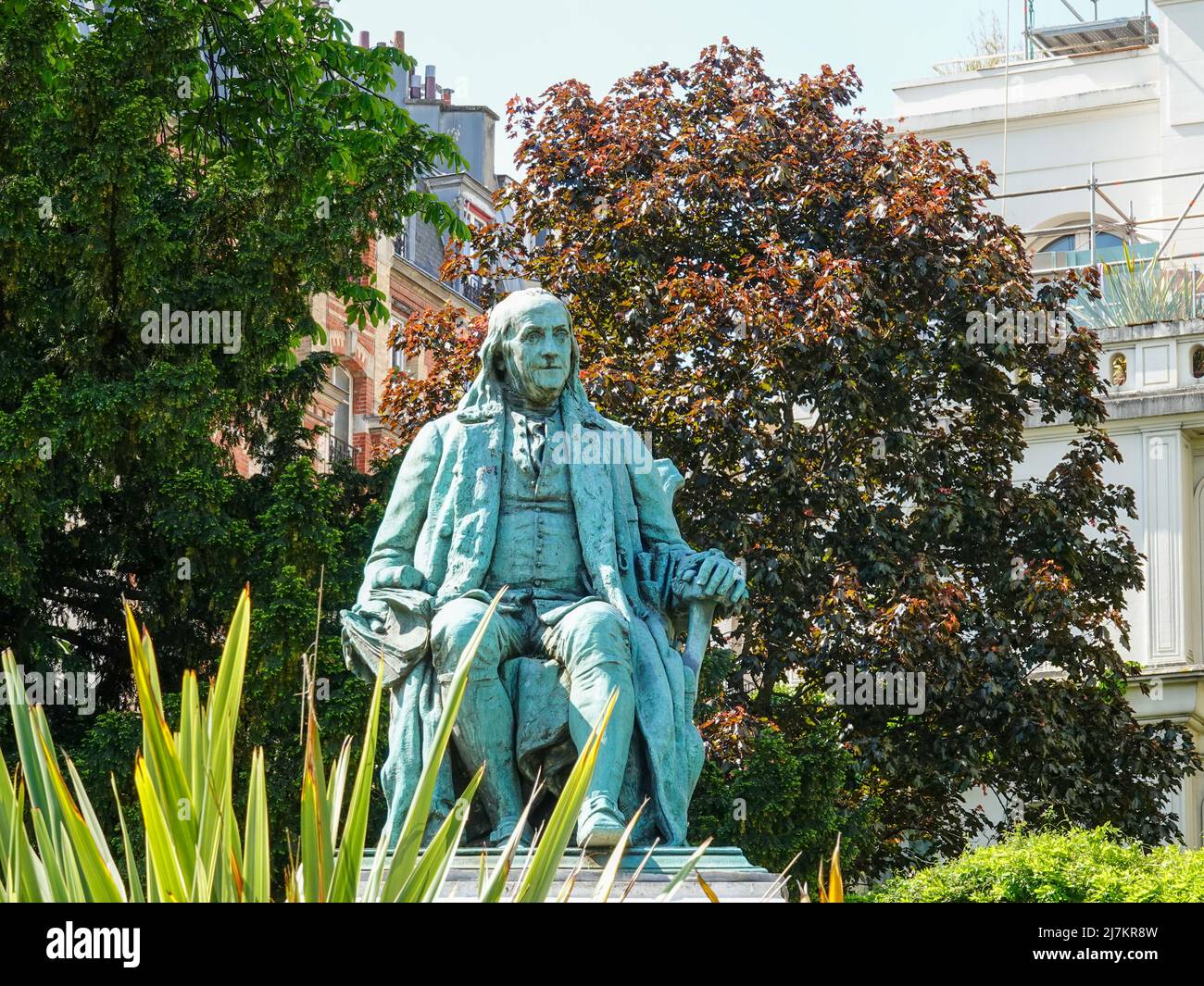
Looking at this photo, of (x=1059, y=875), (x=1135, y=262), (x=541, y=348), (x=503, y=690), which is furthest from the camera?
(x=1135, y=262)

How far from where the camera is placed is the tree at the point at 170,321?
53.1 feet

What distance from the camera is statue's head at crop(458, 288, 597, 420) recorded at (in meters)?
8.32

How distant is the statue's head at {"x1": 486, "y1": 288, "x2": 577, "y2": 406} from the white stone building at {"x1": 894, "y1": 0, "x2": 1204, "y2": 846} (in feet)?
72.0

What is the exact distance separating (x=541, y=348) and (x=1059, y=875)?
9.43 m

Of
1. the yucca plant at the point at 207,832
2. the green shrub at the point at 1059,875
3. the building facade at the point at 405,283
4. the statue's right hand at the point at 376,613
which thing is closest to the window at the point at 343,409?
the building facade at the point at 405,283

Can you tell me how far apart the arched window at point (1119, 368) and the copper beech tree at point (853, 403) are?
939cm

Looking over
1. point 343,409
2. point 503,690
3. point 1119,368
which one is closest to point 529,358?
point 503,690

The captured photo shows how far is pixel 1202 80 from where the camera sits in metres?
36.8

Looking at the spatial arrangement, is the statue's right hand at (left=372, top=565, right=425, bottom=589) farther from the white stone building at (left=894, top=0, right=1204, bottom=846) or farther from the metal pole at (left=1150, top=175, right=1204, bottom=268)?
the metal pole at (left=1150, top=175, right=1204, bottom=268)

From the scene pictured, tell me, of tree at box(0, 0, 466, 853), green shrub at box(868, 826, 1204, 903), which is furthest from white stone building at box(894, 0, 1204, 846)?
tree at box(0, 0, 466, 853)

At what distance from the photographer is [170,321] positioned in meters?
17.2

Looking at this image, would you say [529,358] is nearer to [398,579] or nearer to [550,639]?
[398,579]

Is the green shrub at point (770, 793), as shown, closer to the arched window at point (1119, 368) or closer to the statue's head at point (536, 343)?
the statue's head at point (536, 343)
